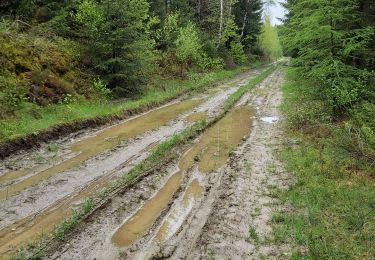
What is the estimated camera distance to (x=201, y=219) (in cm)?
708

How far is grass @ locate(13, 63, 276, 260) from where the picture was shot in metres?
5.91

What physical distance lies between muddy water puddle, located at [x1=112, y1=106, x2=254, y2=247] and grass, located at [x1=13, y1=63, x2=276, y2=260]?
43 cm

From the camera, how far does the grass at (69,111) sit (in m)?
11.8

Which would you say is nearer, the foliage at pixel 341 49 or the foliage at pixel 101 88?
the foliage at pixel 341 49

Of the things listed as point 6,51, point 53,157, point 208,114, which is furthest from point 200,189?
point 6,51

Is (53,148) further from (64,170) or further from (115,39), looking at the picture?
(115,39)

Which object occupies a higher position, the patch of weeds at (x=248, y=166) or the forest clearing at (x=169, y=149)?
the forest clearing at (x=169, y=149)

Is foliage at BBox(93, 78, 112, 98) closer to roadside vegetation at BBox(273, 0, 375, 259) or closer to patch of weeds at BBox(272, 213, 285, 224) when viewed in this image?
roadside vegetation at BBox(273, 0, 375, 259)

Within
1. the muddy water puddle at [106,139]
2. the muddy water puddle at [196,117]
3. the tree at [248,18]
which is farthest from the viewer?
the tree at [248,18]

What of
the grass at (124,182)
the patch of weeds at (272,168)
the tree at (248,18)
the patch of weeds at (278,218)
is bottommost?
the patch of weeds at (272,168)

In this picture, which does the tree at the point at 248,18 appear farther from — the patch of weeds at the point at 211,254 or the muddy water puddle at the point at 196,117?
the patch of weeds at the point at 211,254

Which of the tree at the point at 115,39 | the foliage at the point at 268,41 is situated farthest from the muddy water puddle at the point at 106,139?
the foliage at the point at 268,41

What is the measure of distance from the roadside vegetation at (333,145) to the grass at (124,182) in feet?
10.5

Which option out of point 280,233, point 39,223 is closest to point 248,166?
point 280,233
